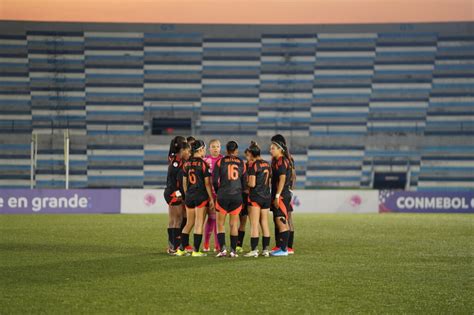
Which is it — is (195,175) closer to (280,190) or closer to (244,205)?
(244,205)

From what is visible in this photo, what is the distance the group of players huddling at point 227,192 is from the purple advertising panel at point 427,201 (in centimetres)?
1820

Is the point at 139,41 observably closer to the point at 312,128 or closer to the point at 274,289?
the point at 312,128

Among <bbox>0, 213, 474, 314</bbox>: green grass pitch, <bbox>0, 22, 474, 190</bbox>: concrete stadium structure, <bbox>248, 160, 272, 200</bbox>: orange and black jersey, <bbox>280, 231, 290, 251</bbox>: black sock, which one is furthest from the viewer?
<bbox>0, 22, 474, 190</bbox>: concrete stadium structure

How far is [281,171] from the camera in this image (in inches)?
501

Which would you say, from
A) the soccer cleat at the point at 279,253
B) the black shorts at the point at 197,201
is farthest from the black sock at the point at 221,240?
the soccer cleat at the point at 279,253

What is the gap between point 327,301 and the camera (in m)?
8.20

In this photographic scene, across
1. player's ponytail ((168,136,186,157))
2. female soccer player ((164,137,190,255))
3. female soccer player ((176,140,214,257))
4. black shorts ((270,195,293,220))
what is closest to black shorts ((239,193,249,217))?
black shorts ((270,195,293,220))

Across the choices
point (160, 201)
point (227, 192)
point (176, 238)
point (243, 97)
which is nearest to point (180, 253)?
point (176, 238)

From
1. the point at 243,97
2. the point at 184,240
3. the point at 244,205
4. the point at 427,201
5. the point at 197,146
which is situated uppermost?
the point at 243,97

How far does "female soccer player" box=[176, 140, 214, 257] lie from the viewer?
40.9 feet

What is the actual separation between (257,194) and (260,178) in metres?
0.26

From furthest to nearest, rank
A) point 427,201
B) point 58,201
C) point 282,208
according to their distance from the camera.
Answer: point 427,201 < point 58,201 < point 282,208

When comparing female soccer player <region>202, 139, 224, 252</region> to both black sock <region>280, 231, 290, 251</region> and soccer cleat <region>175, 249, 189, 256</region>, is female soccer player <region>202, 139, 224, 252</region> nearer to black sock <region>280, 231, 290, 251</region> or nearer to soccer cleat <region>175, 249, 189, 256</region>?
soccer cleat <region>175, 249, 189, 256</region>

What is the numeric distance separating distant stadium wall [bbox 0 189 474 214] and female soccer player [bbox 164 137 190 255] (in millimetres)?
15712
